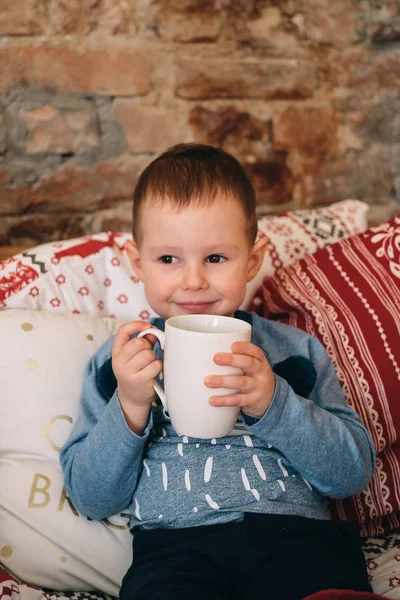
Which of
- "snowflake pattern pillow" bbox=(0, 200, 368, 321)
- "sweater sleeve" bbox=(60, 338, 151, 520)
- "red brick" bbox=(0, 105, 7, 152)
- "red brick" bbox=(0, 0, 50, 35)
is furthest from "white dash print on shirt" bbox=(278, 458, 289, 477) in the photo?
"red brick" bbox=(0, 0, 50, 35)

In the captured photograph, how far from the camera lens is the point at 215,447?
100cm

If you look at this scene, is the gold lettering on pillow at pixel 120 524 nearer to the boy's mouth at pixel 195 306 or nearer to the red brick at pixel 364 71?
the boy's mouth at pixel 195 306

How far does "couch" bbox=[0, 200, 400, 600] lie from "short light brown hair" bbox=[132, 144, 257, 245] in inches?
8.7

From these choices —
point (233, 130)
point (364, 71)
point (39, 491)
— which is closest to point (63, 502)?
point (39, 491)

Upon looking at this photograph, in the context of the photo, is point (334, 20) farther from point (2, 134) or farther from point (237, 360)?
point (237, 360)

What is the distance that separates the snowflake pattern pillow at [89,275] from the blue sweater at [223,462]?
24 cm

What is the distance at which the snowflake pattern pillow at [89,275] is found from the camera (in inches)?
48.0

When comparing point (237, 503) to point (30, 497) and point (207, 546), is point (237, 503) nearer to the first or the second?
point (207, 546)

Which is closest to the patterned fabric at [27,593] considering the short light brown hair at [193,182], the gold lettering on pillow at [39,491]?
the gold lettering on pillow at [39,491]

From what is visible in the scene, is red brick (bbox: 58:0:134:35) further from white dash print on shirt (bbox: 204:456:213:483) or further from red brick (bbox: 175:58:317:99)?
white dash print on shirt (bbox: 204:456:213:483)

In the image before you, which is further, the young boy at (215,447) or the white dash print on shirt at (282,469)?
the white dash print on shirt at (282,469)

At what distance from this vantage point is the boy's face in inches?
39.6

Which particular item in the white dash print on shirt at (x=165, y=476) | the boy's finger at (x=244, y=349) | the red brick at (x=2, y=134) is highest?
the red brick at (x=2, y=134)

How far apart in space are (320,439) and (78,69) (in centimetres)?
110
